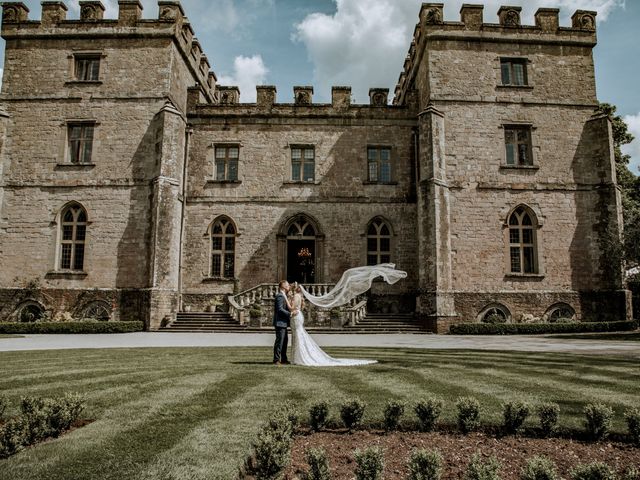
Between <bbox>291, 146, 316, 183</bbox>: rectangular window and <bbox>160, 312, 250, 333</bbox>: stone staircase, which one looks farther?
<bbox>291, 146, 316, 183</bbox>: rectangular window

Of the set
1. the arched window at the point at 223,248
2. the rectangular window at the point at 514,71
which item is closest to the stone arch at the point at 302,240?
the arched window at the point at 223,248

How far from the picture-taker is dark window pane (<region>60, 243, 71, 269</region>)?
23.3m

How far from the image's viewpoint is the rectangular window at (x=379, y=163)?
25641 millimetres

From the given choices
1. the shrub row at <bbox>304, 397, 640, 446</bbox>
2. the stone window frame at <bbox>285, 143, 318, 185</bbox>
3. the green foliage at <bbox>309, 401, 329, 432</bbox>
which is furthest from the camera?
the stone window frame at <bbox>285, 143, 318, 185</bbox>

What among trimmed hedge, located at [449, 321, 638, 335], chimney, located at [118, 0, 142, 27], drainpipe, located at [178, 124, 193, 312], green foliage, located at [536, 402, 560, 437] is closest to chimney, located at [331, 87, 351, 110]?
drainpipe, located at [178, 124, 193, 312]

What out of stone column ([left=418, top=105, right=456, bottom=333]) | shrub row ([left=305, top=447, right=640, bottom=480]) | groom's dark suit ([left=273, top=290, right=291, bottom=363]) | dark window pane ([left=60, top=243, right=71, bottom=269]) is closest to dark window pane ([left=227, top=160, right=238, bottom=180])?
dark window pane ([left=60, top=243, right=71, bottom=269])

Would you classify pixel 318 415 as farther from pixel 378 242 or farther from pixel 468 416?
pixel 378 242

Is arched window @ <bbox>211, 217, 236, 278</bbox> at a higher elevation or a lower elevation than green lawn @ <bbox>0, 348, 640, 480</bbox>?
higher

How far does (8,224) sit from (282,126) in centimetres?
1481

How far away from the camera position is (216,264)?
81.7 feet

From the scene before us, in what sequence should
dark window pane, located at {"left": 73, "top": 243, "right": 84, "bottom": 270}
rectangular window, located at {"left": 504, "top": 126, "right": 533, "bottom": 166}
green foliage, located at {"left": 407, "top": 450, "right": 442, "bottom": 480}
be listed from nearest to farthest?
green foliage, located at {"left": 407, "top": 450, "right": 442, "bottom": 480}, dark window pane, located at {"left": 73, "top": 243, "right": 84, "bottom": 270}, rectangular window, located at {"left": 504, "top": 126, "right": 533, "bottom": 166}

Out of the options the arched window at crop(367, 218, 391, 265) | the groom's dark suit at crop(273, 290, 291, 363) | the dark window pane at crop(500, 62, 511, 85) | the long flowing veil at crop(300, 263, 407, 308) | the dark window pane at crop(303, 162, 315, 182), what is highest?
the dark window pane at crop(500, 62, 511, 85)

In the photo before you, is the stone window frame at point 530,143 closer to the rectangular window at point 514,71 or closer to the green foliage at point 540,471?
the rectangular window at point 514,71

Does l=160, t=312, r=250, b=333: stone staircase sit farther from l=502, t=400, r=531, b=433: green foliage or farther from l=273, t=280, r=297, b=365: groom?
l=502, t=400, r=531, b=433: green foliage
